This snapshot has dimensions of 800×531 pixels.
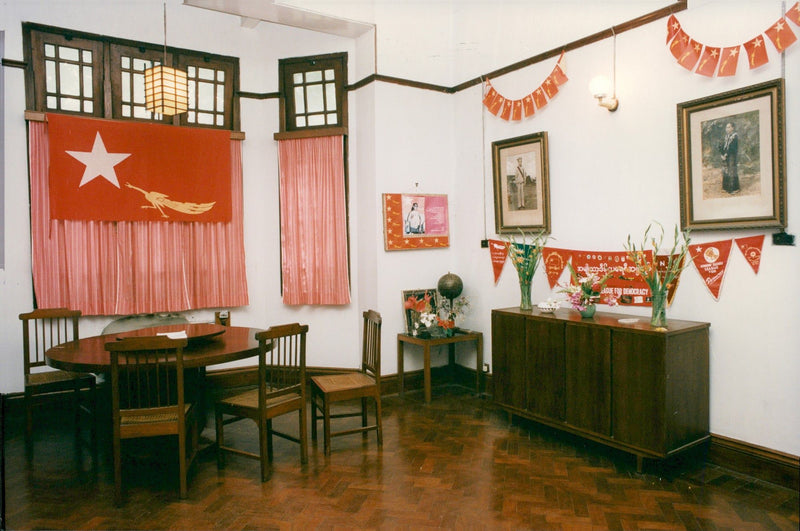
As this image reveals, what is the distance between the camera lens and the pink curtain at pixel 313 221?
572 centimetres

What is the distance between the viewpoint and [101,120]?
497cm

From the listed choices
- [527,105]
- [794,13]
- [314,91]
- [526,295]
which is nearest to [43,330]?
[314,91]

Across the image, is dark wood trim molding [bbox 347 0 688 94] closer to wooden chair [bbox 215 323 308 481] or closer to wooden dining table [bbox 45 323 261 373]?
wooden dining table [bbox 45 323 261 373]

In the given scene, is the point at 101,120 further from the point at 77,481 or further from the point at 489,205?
the point at 489,205

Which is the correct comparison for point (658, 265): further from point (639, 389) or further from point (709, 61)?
point (709, 61)

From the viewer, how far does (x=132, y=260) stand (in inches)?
204

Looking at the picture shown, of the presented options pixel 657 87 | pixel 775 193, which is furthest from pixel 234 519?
pixel 657 87

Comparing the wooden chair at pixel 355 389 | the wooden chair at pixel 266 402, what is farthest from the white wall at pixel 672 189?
the wooden chair at pixel 266 402

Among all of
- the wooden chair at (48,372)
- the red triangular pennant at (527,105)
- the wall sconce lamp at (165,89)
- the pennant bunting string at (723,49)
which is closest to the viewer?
the pennant bunting string at (723,49)

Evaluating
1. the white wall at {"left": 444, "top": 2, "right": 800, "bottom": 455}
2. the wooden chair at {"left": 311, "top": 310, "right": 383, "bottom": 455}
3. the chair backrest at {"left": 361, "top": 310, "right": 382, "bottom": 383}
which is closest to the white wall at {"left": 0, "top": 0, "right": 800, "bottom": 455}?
the white wall at {"left": 444, "top": 2, "right": 800, "bottom": 455}

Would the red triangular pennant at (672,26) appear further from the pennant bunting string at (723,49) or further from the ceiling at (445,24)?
the ceiling at (445,24)

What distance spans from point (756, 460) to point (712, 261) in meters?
1.30

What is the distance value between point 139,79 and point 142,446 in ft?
11.4

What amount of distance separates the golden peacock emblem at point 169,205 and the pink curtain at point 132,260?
153mm
